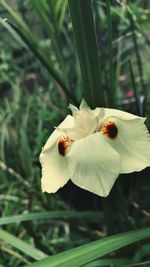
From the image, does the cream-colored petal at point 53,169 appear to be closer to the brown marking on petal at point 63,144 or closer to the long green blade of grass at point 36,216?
the brown marking on petal at point 63,144

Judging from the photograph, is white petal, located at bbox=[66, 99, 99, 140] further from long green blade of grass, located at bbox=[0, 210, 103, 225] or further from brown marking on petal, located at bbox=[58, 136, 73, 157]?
long green blade of grass, located at bbox=[0, 210, 103, 225]

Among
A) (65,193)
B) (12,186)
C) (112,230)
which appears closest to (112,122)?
(112,230)

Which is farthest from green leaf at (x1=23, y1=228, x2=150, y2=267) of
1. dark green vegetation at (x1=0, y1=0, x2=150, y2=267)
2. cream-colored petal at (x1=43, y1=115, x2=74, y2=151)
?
cream-colored petal at (x1=43, y1=115, x2=74, y2=151)

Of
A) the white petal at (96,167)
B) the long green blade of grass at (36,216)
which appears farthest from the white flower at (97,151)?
the long green blade of grass at (36,216)

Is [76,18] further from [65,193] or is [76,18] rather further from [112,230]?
[65,193]

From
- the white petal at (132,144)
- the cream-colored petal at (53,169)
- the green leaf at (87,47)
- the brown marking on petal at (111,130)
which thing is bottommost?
the cream-colored petal at (53,169)

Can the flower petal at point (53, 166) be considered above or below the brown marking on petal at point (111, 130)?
below

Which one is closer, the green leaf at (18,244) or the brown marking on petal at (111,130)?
the brown marking on petal at (111,130)
